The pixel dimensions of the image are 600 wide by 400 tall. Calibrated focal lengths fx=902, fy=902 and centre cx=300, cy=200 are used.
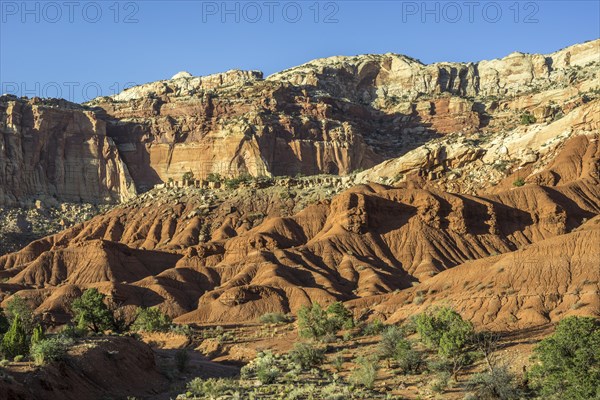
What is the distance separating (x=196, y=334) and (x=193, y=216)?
49505mm

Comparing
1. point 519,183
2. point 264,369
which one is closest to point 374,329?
point 264,369

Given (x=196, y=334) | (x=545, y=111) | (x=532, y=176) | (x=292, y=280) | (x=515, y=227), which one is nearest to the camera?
(x=196, y=334)

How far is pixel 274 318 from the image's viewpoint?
245 ft

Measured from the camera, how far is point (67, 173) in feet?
502

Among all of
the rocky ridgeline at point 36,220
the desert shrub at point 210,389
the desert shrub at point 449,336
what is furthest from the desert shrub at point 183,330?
the rocky ridgeline at point 36,220

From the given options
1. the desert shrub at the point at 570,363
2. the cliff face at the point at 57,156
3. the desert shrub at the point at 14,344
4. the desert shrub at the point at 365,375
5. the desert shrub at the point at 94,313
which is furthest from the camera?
the cliff face at the point at 57,156

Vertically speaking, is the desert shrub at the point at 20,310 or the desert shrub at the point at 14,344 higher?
the desert shrub at the point at 14,344

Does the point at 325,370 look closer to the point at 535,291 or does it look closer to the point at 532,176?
the point at 535,291

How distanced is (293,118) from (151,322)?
98.2 metres

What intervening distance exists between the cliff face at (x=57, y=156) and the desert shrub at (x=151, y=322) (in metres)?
77.5

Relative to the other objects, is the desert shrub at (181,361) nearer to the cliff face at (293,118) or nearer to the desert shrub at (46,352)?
the desert shrub at (46,352)

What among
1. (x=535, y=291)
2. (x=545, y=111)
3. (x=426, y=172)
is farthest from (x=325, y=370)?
(x=545, y=111)

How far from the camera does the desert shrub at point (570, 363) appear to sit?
36250 mm

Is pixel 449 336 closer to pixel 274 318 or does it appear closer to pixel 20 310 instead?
pixel 274 318
